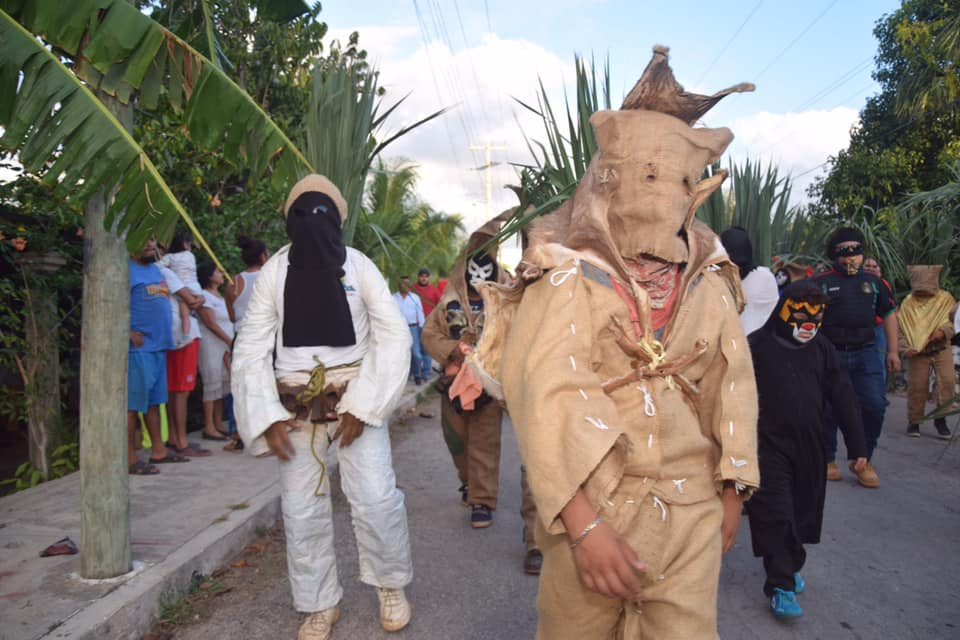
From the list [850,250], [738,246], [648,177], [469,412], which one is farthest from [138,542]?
[850,250]

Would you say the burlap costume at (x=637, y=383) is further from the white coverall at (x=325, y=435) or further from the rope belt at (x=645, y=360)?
the white coverall at (x=325, y=435)

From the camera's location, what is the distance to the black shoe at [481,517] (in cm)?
546

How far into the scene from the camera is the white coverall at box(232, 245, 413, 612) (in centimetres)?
361

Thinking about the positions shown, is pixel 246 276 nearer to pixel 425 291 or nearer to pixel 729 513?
pixel 729 513

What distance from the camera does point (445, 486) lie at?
6770 mm

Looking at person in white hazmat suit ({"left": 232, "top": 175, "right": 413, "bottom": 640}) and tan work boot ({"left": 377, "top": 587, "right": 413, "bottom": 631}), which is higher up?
person in white hazmat suit ({"left": 232, "top": 175, "right": 413, "bottom": 640})

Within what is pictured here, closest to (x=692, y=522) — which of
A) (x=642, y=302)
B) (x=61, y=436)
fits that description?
(x=642, y=302)

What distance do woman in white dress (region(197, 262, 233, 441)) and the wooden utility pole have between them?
3.82m

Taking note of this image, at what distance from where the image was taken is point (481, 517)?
5488 millimetres

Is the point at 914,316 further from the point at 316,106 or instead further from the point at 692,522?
the point at 692,522

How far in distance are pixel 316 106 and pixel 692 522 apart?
14.0ft

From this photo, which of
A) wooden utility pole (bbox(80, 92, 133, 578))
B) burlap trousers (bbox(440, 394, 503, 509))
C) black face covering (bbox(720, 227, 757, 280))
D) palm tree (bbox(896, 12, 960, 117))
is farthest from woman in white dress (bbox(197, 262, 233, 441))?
palm tree (bbox(896, 12, 960, 117))

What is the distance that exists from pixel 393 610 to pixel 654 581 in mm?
2026

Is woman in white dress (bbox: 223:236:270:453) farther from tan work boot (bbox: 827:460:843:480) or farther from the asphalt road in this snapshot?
tan work boot (bbox: 827:460:843:480)
